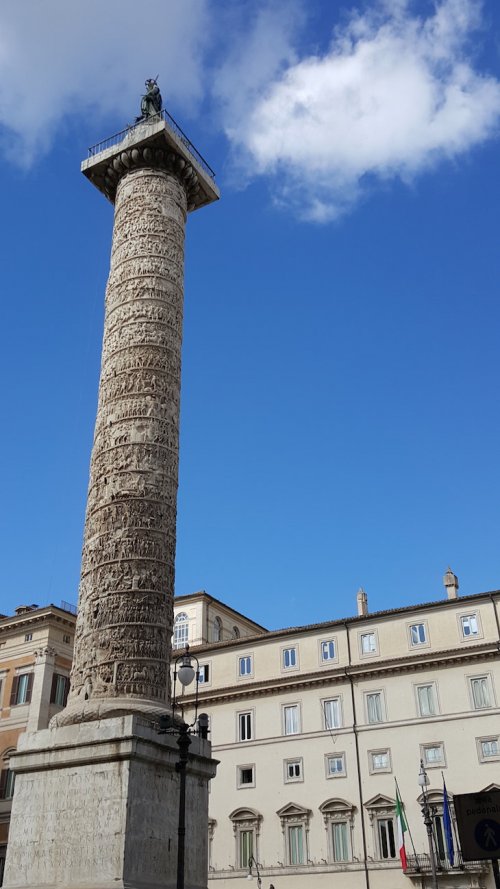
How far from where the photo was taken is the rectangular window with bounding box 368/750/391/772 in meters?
29.8

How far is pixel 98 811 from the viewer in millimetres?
11969

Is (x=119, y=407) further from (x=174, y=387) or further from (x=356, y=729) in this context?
(x=356, y=729)

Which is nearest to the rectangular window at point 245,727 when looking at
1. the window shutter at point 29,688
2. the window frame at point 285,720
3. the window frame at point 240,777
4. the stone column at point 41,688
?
the window frame at point 240,777

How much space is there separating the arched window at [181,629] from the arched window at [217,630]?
4.07 ft

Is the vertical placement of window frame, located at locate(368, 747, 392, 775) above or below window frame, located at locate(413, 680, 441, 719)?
below

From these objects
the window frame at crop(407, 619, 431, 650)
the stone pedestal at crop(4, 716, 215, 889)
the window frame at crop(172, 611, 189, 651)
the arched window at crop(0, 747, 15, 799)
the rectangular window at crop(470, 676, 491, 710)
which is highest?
the window frame at crop(172, 611, 189, 651)

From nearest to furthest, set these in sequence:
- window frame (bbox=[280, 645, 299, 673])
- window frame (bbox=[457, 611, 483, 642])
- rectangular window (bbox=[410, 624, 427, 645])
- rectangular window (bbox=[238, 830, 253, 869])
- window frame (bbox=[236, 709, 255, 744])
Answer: window frame (bbox=[457, 611, 483, 642]), rectangular window (bbox=[238, 830, 253, 869]), rectangular window (bbox=[410, 624, 427, 645]), window frame (bbox=[236, 709, 255, 744]), window frame (bbox=[280, 645, 299, 673])

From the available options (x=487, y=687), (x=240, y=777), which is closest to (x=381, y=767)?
(x=487, y=687)

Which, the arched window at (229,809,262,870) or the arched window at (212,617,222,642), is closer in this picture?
the arched window at (229,809,262,870)

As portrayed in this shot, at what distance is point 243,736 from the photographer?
109 ft

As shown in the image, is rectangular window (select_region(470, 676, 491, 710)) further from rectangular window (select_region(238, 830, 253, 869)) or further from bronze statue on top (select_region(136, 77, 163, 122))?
bronze statue on top (select_region(136, 77, 163, 122))

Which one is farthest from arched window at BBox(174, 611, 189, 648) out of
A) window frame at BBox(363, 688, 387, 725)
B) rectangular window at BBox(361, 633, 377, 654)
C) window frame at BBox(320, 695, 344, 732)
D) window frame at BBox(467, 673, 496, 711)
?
window frame at BBox(467, 673, 496, 711)

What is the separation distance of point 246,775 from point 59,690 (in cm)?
755

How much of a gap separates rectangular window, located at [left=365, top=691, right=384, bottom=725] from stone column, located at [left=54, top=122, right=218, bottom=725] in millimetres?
18618
